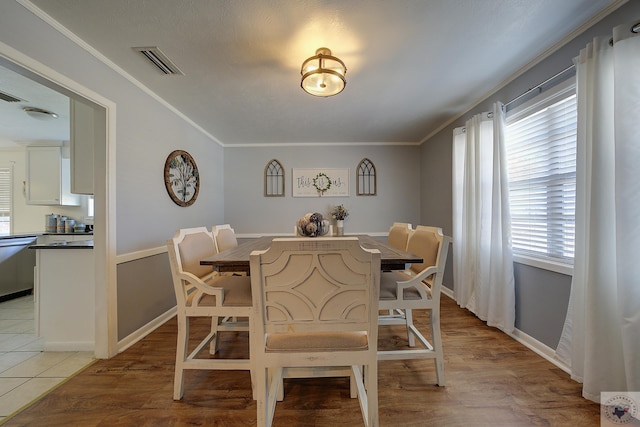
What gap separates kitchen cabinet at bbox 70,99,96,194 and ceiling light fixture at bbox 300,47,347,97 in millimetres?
2093

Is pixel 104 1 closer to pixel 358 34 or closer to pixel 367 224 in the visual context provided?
pixel 358 34

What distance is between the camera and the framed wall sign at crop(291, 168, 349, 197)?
4211 mm

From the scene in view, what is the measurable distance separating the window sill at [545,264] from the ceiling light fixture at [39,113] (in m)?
5.54

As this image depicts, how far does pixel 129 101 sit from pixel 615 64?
3.43 meters

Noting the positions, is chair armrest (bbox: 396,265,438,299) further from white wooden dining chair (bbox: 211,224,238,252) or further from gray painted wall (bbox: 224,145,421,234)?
gray painted wall (bbox: 224,145,421,234)

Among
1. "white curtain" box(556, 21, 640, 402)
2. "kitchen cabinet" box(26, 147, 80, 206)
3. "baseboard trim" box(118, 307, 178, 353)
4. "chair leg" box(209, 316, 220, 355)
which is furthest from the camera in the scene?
"kitchen cabinet" box(26, 147, 80, 206)

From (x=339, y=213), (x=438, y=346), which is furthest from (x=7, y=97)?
(x=438, y=346)

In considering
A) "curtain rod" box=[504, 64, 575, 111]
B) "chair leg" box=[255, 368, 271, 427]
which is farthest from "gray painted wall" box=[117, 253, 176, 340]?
"curtain rod" box=[504, 64, 575, 111]

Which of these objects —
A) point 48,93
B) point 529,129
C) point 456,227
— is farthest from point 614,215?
point 48,93

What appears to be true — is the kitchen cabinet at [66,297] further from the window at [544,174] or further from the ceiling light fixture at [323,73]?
the window at [544,174]

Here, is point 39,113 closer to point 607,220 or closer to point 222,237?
point 222,237

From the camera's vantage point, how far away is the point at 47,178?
3.90 m

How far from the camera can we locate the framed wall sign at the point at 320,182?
13.8ft

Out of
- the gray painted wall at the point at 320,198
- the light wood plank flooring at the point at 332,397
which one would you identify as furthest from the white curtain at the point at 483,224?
the gray painted wall at the point at 320,198
